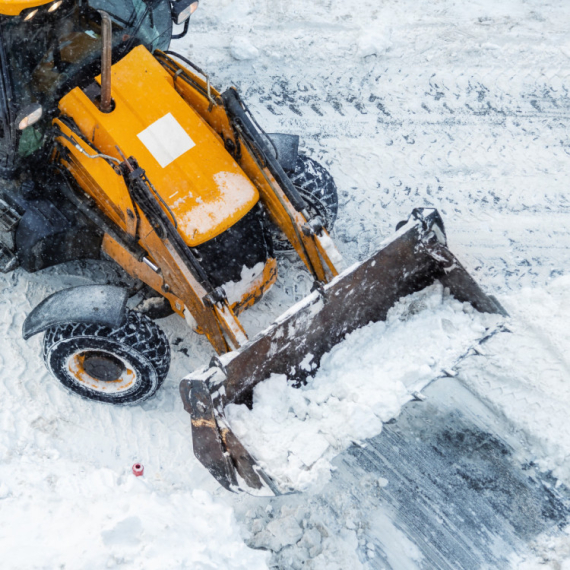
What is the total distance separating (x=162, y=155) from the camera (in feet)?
13.4

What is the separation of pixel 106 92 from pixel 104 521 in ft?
9.02

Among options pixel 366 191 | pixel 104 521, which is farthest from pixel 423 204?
pixel 104 521

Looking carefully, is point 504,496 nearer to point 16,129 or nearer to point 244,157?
point 244,157

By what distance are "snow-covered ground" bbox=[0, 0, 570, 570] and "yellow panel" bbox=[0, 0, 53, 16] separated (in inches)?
89.7

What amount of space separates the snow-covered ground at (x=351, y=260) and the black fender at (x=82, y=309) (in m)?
0.79

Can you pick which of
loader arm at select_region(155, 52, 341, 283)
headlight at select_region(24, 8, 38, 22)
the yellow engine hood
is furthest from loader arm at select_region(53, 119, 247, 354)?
loader arm at select_region(155, 52, 341, 283)

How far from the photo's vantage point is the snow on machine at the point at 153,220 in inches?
146

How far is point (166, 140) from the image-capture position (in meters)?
4.10

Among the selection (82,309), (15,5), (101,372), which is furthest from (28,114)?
(101,372)

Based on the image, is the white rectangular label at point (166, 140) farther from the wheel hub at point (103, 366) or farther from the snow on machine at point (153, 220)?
the wheel hub at point (103, 366)

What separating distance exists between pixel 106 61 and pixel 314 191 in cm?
199

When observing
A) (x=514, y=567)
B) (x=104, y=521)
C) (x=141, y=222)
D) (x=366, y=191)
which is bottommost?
(x=514, y=567)

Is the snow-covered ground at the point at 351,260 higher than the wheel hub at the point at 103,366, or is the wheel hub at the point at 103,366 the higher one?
the wheel hub at the point at 103,366

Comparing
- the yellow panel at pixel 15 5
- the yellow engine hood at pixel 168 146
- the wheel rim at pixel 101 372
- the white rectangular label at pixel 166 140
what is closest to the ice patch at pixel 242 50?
the yellow engine hood at pixel 168 146
